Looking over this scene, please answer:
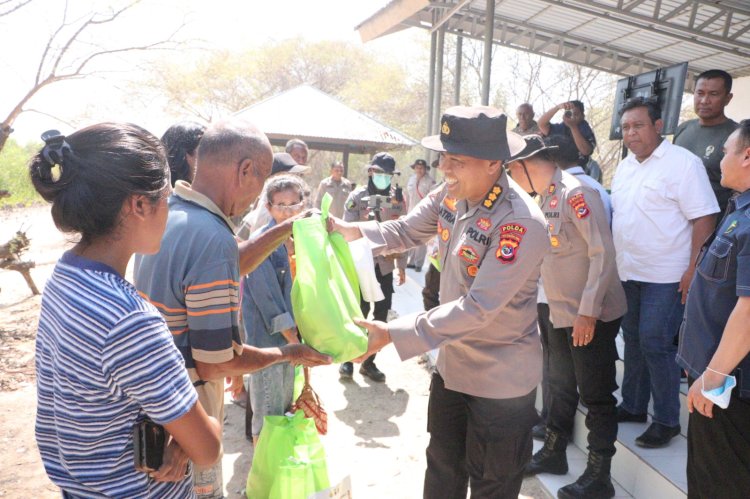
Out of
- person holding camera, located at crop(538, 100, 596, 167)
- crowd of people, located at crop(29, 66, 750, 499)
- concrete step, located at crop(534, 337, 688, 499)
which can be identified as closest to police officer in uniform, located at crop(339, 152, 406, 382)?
crowd of people, located at crop(29, 66, 750, 499)

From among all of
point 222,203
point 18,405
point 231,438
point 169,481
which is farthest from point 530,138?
point 18,405

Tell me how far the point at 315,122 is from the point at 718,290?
1001cm

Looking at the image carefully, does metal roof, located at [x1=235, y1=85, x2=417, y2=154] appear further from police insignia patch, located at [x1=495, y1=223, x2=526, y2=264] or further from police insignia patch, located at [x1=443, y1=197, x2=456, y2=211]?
police insignia patch, located at [x1=495, y1=223, x2=526, y2=264]

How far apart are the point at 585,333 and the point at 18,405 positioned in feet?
17.1

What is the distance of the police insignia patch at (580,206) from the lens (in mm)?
2895

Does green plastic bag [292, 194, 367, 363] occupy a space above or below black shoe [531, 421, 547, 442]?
above

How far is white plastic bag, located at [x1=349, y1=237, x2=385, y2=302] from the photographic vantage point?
7.74ft

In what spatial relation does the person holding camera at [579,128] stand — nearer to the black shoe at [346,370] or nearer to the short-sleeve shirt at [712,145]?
the short-sleeve shirt at [712,145]

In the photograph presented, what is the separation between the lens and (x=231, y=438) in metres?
4.02

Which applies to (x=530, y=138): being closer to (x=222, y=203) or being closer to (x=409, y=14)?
(x=222, y=203)

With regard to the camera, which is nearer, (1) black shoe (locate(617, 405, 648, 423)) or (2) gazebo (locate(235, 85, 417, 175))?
(1) black shoe (locate(617, 405, 648, 423))

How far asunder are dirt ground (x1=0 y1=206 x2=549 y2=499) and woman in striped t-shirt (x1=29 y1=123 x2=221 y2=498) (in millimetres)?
1377

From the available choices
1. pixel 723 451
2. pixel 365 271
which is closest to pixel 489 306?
pixel 365 271

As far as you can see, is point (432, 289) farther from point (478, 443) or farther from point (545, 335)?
point (478, 443)
